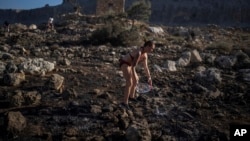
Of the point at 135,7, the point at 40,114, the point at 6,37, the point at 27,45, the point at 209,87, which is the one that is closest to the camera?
the point at 40,114

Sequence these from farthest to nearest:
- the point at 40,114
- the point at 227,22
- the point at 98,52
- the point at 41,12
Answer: the point at 41,12 < the point at 227,22 < the point at 98,52 < the point at 40,114

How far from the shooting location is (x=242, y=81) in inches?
329

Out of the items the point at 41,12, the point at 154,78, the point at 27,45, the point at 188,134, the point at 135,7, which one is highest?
the point at 41,12

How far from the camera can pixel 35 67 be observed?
816cm

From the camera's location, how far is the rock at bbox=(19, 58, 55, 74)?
8.04 meters

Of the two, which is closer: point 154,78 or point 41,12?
point 154,78

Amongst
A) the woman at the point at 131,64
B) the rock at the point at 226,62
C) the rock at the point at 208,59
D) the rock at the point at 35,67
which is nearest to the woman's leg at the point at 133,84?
the woman at the point at 131,64

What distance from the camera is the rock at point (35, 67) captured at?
804 centimetres

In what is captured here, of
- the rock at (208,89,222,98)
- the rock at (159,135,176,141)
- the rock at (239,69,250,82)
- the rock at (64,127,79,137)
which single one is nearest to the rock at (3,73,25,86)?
the rock at (64,127,79,137)

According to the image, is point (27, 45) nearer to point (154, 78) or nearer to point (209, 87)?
point (154, 78)

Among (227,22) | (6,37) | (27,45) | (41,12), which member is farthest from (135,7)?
(41,12)

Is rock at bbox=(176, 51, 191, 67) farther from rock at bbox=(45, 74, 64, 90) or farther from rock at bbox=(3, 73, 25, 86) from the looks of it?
rock at bbox=(3, 73, 25, 86)

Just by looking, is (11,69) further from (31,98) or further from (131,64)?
(131,64)

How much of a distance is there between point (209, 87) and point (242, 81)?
→ 3.63ft
